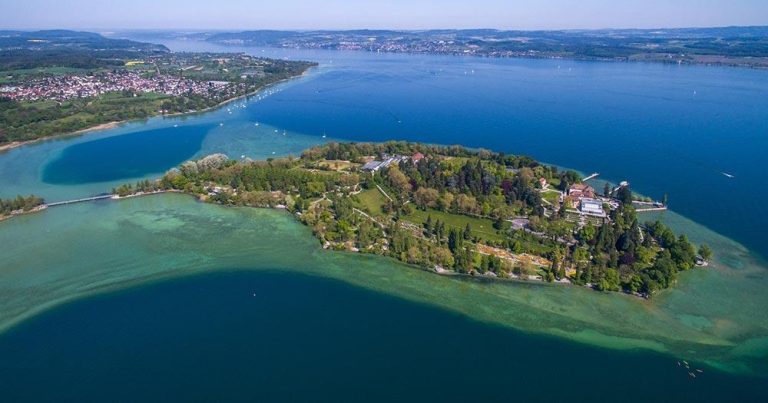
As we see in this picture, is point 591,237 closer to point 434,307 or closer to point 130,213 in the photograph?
point 434,307

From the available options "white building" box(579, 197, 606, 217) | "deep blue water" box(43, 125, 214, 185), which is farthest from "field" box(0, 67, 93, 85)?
"white building" box(579, 197, 606, 217)

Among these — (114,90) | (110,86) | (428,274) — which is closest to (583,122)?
(428,274)

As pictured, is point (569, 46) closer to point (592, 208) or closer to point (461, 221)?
point (592, 208)

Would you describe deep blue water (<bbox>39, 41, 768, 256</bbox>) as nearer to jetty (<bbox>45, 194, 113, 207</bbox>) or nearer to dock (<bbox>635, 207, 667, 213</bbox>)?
dock (<bbox>635, 207, 667, 213</bbox>)

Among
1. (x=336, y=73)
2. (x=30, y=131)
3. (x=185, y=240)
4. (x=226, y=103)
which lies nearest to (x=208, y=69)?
(x=336, y=73)

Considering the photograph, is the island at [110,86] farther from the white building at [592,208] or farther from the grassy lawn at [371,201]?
the white building at [592,208]

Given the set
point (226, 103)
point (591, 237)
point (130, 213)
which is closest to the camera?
point (591, 237)
